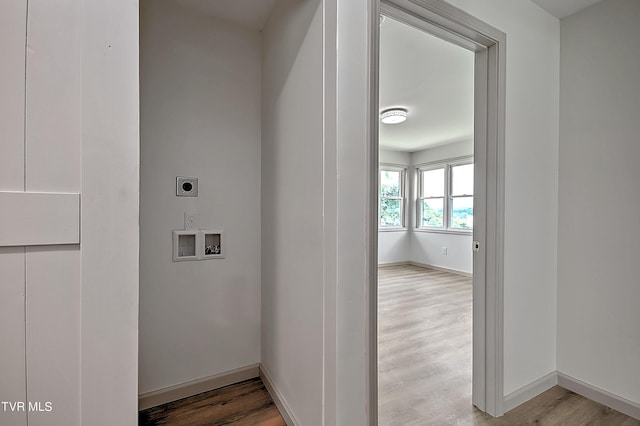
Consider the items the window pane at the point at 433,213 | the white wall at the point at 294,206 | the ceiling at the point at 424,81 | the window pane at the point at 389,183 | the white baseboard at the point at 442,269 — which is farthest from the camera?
the window pane at the point at 389,183

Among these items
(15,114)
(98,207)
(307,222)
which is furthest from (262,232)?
(15,114)

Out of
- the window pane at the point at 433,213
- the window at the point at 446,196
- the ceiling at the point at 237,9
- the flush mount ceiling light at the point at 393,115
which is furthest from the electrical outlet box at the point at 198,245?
the window pane at the point at 433,213

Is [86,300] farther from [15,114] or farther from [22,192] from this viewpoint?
[15,114]

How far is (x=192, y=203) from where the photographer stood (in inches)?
74.5

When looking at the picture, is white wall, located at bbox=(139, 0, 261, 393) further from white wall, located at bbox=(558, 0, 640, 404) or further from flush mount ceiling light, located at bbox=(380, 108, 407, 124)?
flush mount ceiling light, located at bbox=(380, 108, 407, 124)

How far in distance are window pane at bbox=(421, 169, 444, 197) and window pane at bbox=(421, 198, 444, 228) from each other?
0.15 meters

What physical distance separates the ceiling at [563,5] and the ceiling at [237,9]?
175cm

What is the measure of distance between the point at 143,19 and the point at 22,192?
1489mm

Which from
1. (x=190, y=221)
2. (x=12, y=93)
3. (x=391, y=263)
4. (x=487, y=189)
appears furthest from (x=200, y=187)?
(x=391, y=263)

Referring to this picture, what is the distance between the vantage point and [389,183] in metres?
6.68

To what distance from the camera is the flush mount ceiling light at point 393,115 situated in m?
3.92

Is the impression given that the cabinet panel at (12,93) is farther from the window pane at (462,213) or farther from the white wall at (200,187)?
the window pane at (462,213)

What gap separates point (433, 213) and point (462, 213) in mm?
693

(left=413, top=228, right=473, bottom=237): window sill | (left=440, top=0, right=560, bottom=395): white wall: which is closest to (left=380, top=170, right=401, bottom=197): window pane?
(left=413, top=228, right=473, bottom=237): window sill
